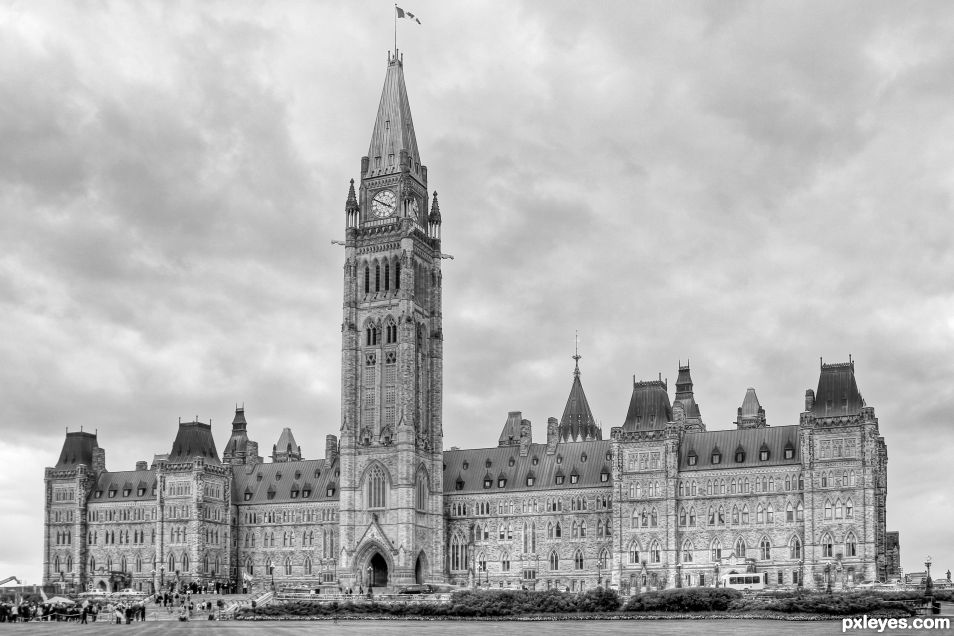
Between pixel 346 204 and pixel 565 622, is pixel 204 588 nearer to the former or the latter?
pixel 346 204

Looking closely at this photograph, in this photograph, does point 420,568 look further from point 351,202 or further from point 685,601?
point 685,601

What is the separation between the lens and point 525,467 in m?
159

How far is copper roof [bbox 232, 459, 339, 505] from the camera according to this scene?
170 meters

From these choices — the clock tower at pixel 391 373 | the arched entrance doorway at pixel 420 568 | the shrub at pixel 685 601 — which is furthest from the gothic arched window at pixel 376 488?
the shrub at pixel 685 601

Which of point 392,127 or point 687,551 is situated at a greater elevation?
point 392,127

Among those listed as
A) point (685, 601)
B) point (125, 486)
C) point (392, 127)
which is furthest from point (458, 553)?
point (685, 601)

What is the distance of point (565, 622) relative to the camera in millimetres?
85812

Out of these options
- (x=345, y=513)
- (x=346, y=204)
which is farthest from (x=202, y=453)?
(x=346, y=204)

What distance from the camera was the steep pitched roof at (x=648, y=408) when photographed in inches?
5669

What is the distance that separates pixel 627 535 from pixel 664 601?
50330 millimetres

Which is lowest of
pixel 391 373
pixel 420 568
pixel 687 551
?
pixel 420 568

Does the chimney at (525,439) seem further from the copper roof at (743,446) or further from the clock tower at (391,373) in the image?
the copper roof at (743,446)

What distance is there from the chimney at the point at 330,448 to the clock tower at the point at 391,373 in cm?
1528

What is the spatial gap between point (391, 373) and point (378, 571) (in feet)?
72.8
